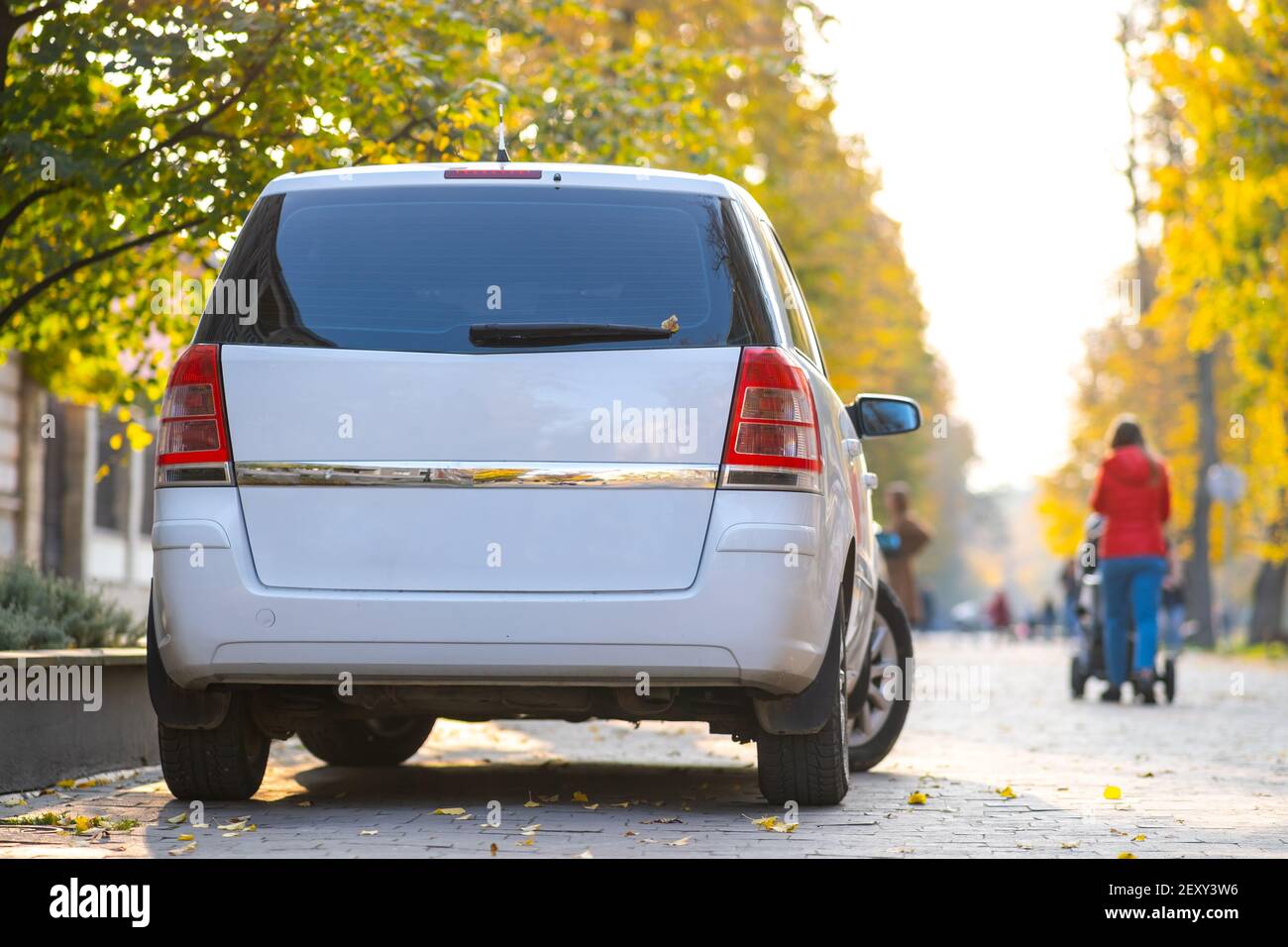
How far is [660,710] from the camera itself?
6.82m

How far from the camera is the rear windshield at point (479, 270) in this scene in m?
6.49

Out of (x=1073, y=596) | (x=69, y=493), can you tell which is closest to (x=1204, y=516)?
(x=1073, y=596)

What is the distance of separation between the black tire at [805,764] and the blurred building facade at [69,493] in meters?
10.8

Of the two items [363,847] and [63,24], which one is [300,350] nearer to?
[363,847]

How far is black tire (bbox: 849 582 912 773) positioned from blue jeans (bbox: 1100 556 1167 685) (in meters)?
6.41

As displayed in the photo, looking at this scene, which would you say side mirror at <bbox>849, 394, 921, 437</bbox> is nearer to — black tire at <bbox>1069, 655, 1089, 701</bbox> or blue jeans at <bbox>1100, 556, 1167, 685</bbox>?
blue jeans at <bbox>1100, 556, 1167, 685</bbox>

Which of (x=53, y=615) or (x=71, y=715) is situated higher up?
(x=53, y=615)

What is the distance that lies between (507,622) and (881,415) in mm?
2826

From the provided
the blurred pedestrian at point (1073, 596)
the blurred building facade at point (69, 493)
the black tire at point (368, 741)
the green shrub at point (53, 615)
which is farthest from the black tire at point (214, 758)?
the blurred pedestrian at point (1073, 596)

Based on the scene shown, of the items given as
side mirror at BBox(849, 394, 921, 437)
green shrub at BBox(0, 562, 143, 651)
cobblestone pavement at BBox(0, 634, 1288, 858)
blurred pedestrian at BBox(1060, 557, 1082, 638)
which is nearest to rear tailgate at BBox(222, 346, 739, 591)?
cobblestone pavement at BBox(0, 634, 1288, 858)

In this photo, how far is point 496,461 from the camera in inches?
251

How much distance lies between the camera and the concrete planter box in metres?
7.89

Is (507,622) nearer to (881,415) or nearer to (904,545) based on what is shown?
(881,415)
